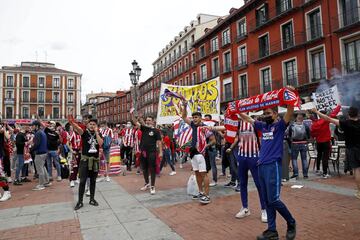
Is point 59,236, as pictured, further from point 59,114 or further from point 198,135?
point 59,114

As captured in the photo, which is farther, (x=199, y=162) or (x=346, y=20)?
(x=346, y=20)

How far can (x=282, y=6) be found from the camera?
25.3m

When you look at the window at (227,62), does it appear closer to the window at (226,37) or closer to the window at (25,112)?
the window at (226,37)

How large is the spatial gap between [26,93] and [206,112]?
198ft

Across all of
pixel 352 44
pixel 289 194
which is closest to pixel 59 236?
pixel 289 194

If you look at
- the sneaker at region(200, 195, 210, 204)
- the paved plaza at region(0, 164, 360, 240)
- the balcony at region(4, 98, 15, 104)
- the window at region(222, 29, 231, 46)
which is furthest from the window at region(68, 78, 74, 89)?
the sneaker at region(200, 195, 210, 204)

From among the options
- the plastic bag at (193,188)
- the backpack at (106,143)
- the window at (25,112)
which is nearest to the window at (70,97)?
the window at (25,112)

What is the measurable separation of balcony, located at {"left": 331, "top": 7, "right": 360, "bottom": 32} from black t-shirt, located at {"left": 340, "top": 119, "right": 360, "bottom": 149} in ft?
55.6

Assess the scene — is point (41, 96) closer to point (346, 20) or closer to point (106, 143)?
point (346, 20)

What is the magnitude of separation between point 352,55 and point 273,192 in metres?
19.9

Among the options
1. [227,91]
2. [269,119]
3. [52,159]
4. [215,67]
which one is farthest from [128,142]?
[215,67]

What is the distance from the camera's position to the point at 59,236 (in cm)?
420

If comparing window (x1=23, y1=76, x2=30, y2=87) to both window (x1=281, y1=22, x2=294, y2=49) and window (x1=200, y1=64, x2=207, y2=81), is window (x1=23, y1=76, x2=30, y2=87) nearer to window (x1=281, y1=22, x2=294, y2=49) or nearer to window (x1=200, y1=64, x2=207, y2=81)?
window (x1=200, y1=64, x2=207, y2=81)

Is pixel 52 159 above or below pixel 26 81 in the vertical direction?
below
